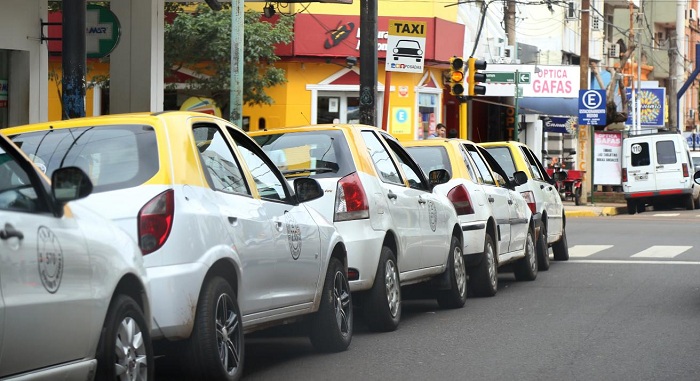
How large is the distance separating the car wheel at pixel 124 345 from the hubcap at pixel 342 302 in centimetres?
318

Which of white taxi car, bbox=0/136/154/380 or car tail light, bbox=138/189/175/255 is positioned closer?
white taxi car, bbox=0/136/154/380

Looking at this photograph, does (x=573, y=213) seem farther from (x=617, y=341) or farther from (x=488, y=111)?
(x=617, y=341)

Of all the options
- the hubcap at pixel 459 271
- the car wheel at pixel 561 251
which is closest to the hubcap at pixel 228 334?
the hubcap at pixel 459 271

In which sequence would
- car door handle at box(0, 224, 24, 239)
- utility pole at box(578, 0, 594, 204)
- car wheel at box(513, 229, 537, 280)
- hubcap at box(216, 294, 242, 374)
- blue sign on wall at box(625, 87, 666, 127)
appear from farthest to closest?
1. blue sign on wall at box(625, 87, 666, 127)
2. utility pole at box(578, 0, 594, 204)
3. car wheel at box(513, 229, 537, 280)
4. hubcap at box(216, 294, 242, 374)
5. car door handle at box(0, 224, 24, 239)

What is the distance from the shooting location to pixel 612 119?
161 ft

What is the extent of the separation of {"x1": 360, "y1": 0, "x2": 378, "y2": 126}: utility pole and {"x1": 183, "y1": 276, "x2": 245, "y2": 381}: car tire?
39.1 ft

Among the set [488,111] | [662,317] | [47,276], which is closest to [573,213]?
[488,111]

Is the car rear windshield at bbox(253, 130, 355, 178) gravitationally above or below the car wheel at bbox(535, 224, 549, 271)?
above

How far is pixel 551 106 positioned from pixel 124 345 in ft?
122

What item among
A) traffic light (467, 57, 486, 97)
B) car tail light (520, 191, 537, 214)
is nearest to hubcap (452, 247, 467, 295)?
car tail light (520, 191, 537, 214)

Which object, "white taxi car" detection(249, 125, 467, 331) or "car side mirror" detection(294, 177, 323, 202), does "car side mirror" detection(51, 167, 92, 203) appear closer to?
"car side mirror" detection(294, 177, 323, 202)

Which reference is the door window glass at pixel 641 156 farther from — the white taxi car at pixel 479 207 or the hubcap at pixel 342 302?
the hubcap at pixel 342 302

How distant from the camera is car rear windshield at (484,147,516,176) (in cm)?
1812

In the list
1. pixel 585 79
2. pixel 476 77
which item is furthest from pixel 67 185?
pixel 585 79
